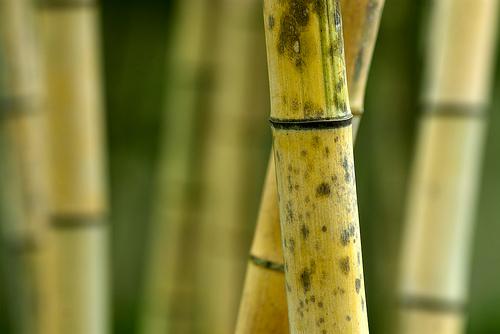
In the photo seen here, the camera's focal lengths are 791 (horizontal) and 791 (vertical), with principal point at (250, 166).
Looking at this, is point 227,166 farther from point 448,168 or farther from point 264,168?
point 448,168

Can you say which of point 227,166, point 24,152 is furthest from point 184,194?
point 24,152

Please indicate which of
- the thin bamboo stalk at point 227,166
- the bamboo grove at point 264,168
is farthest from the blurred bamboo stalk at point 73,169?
the thin bamboo stalk at point 227,166

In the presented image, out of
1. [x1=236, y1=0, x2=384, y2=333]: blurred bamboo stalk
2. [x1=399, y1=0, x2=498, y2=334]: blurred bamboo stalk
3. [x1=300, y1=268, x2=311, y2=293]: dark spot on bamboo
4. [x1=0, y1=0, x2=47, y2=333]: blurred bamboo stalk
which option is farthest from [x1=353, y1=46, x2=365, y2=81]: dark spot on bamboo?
[x1=0, y1=0, x2=47, y2=333]: blurred bamboo stalk

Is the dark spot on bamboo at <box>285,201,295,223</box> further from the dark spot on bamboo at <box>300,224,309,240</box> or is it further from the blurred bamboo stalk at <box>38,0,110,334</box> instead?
the blurred bamboo stalk at <box>38,0,110,334</box>

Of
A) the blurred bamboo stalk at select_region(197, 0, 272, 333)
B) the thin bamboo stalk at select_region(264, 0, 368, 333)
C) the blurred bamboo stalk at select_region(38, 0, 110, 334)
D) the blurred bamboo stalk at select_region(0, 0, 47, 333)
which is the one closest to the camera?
the thin bamboo stalk at select_region(264, 0, 368, 333)

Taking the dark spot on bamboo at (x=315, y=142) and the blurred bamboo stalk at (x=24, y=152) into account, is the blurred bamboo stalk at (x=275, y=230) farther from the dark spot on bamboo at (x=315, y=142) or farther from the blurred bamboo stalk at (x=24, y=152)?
the blurred bamboo stalk at (x=24, y=152)

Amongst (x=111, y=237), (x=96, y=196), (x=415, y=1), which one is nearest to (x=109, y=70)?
(x=111, y=237)
